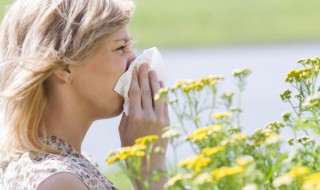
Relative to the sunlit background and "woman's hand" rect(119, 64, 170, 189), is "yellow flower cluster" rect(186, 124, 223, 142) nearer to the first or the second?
"woman's hand" rect(119, 64, 170, 189)

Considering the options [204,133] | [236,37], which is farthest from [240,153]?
[236,37]

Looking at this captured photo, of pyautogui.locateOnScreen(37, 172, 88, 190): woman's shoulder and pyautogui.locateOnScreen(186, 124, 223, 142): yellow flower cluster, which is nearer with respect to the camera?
pyautogui.locateOnScreen(186, 124, 223, 142): yellow flower cluster

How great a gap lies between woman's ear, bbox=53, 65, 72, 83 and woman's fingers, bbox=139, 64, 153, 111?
14 cm

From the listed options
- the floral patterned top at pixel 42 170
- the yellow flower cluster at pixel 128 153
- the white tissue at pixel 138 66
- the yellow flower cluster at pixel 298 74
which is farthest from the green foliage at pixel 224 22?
the yellow flower cluster at pixel 128 153

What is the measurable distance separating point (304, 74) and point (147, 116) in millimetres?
426

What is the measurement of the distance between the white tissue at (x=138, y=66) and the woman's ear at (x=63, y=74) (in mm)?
105

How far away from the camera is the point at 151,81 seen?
180 centimetres

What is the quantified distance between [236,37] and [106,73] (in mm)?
10278

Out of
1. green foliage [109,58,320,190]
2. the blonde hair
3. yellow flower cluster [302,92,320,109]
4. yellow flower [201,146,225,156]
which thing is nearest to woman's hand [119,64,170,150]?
the blonde hair

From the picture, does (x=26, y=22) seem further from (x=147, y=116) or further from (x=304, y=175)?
(x=304, y=175)

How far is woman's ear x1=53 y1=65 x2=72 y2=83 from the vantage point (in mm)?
1779

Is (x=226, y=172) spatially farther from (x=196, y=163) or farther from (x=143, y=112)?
(x=143, y=112)

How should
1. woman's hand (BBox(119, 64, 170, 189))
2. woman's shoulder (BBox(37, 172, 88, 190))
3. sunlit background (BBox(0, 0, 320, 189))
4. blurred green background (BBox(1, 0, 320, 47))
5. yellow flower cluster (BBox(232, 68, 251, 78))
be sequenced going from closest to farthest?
yellow flower cluster (BBox(232, 68, 251, 78)) → woman's shoulder (BBox(37, 172, 88, 190)) → woman's hand (BBox(119, 64, 170, 189)) → sunlit background (BBox(0, 0, 320, 189)) → blurred green background (BBox(1, 0, 320, 47))

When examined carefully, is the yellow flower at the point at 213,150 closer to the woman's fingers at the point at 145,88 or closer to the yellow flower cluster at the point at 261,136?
the yellow flower cluster at the point at 261,136
